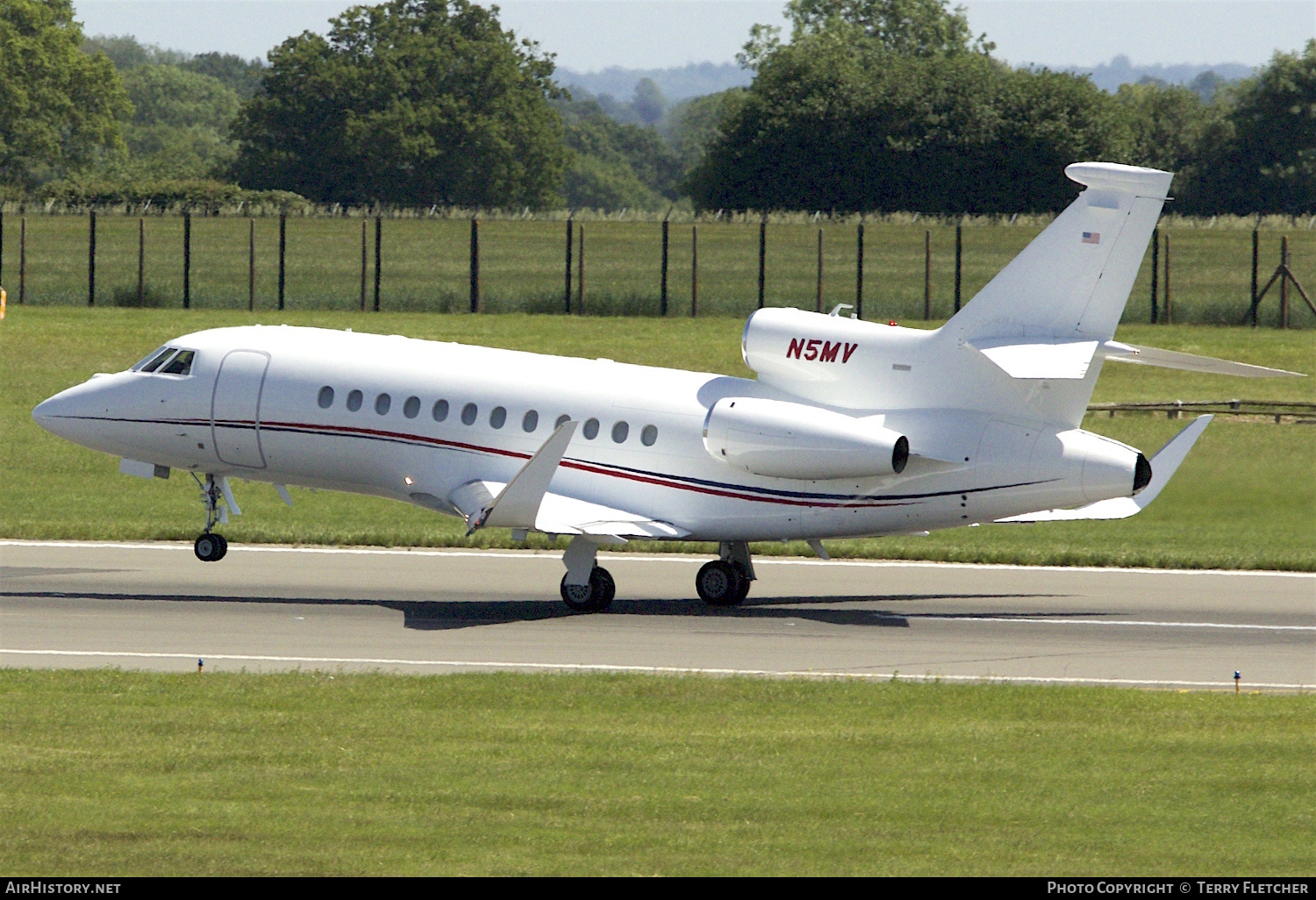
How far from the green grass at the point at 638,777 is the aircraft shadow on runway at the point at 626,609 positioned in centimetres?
503

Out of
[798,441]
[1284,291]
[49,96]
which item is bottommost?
[798,441]

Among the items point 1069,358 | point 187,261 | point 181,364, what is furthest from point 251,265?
point 1069,358

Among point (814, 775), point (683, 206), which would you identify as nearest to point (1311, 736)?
point (814, 775)

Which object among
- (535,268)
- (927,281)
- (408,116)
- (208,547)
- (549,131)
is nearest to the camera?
(208,547)

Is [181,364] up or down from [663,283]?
down

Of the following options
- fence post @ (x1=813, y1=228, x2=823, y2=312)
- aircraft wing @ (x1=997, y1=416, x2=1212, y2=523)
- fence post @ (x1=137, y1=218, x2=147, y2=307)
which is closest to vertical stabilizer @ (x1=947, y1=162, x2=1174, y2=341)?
aircraft wing @ (x1=997, y1=416, x2=1212, y2=523)

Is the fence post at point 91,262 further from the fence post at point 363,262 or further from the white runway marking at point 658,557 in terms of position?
the white runway marking at point 658,557

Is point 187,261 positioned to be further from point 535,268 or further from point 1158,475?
point 1158,475

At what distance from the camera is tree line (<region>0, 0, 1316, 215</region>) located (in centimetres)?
7331

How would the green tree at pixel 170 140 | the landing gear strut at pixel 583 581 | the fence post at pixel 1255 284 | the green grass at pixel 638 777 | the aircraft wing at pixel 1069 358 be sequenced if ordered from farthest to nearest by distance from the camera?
the green tree at pixel 170 140
the fence post at pixel 1255 284
the landing gear strut at pixel 583 581
the aircraft wing at pixel 1069 358
the green grass at pixel 638 777

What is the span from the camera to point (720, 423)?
24.9 metres

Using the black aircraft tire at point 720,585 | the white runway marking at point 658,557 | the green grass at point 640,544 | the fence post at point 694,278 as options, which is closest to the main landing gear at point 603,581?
the black aircraft tire at point 720,585

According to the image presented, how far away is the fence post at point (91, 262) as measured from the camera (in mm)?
61281

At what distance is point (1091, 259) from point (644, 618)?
7421 mm
